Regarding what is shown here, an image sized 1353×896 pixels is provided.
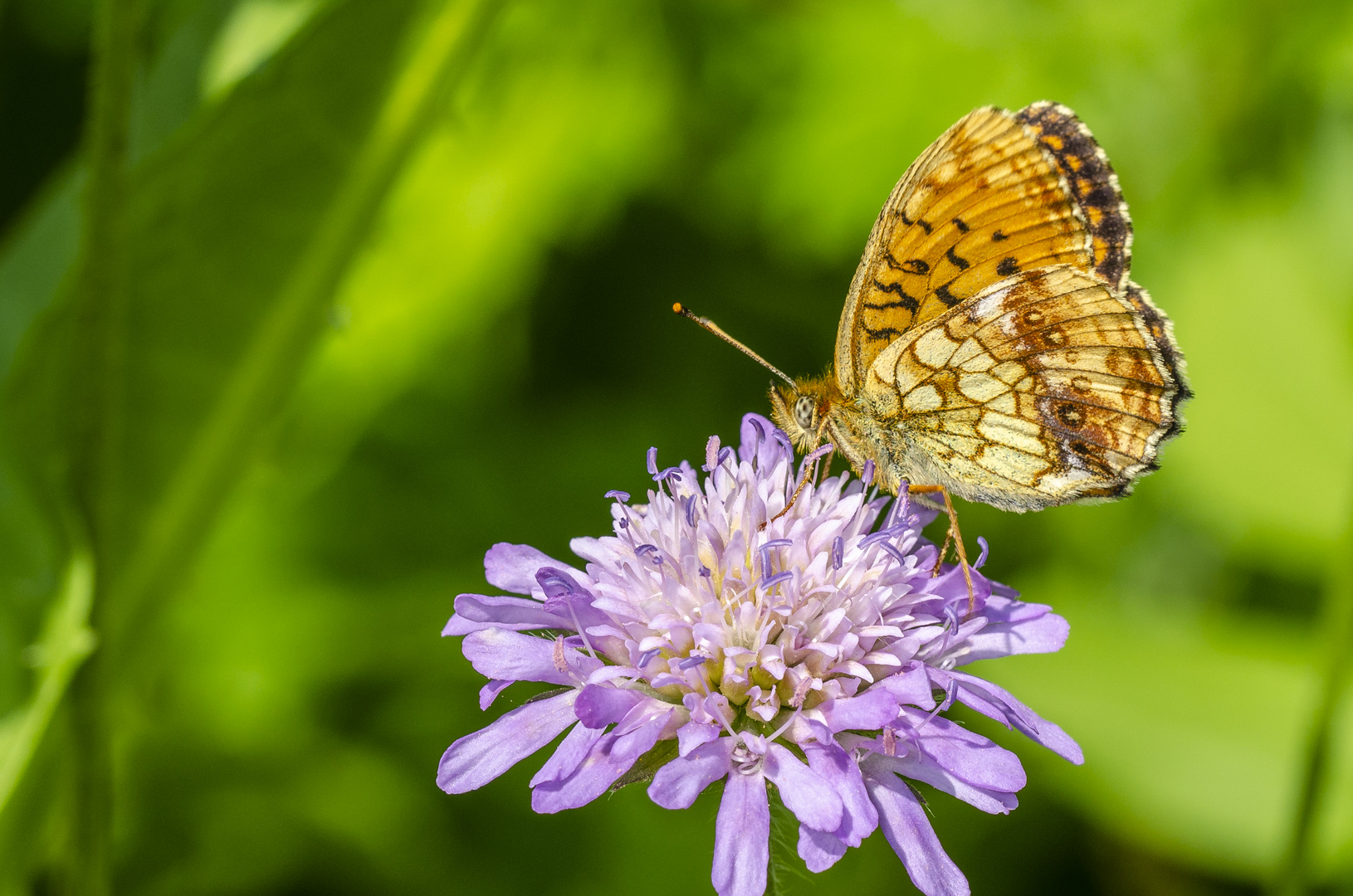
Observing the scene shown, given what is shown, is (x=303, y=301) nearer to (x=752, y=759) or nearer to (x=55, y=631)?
(x=55, y=631)

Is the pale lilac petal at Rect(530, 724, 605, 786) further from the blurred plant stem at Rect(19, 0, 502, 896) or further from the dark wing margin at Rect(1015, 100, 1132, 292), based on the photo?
the dark wing margin at Rect(1015, 100, 1132, 292)

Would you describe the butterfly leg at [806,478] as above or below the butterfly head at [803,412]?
below

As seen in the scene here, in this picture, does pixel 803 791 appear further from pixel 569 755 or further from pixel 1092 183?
→ pixel 1092 183

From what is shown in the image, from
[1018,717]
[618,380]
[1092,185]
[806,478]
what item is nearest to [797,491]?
[806,478]

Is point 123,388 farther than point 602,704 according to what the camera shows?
Yes

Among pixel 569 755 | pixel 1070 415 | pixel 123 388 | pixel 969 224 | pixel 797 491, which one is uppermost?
pixel 969 224

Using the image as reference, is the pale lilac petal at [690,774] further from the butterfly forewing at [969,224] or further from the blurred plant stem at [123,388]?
the blurred plant stem at [123,388]

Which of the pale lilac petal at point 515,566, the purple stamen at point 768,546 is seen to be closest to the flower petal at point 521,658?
the pale lilac petal at point 515,566

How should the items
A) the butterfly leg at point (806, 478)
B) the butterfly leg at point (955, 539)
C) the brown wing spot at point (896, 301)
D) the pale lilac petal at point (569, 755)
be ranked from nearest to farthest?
the pale lilac petal at point (569, 755) < the butterfly leg at point (955, 539) < the butterfly leg at point (806, 478) < the brown wing spot at point (896, 301)
